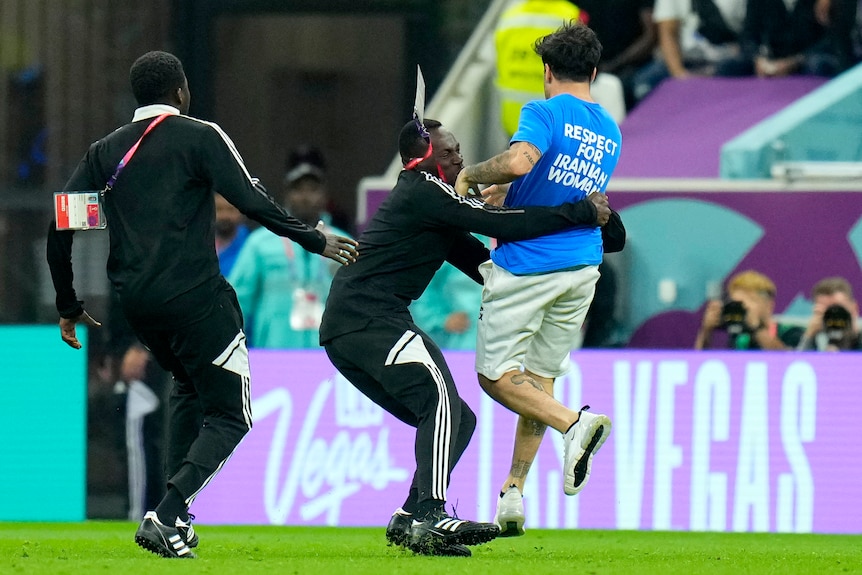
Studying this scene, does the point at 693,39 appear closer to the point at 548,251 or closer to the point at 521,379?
the point at 548,251

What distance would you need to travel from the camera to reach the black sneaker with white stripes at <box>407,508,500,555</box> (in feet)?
24.6

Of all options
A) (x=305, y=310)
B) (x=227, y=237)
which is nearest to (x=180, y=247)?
(x=305, y=310)

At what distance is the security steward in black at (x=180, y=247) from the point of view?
757 cm

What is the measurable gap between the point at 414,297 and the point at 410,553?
3.57 feet

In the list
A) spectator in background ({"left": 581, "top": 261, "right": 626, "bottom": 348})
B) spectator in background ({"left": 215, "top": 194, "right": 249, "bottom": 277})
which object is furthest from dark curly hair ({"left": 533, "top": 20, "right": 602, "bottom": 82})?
spectator in background ({"left": 215, "top": 194, "right": 249, "bottom": 277})

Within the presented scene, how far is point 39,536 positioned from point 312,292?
2479mm

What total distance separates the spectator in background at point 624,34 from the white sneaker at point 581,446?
282 inches

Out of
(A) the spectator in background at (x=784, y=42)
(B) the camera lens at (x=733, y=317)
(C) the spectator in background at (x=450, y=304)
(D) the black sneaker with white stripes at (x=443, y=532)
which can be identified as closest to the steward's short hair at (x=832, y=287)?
(B) the camera lens at (x=733, y=317)

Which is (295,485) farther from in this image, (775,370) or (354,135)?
(354,135)

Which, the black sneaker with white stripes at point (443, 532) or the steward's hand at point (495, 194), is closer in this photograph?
the black sneaker with white stripes at point (443, 532)

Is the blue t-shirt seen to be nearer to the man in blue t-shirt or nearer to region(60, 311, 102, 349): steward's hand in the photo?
the man in blue t-shirt

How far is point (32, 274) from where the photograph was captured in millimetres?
15078

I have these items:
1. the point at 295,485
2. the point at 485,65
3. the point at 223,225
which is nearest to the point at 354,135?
the point at 485,65

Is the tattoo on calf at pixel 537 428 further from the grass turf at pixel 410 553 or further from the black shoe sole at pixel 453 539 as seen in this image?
the black shoe sole at pixel 453 539
